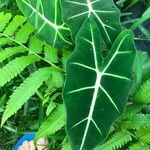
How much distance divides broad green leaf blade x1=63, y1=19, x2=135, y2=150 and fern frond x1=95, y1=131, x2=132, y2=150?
111 mm

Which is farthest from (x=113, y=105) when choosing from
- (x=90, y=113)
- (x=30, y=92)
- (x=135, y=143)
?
(x=30, y=92)

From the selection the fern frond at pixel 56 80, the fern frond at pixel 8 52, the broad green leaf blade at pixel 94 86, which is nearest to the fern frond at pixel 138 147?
the broad green leaf blade at pixel 94 86

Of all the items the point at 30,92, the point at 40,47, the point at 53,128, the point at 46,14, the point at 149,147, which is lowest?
the point at 149,147

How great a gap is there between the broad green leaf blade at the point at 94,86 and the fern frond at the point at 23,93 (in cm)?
23

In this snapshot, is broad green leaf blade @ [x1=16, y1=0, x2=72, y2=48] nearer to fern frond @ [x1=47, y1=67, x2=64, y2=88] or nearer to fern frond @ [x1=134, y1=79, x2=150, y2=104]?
fern frond @ [x1=47, y1=67, x2=64, y2=88]

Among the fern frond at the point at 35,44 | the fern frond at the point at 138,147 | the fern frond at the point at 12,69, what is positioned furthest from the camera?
the fern frond at the point at 35,44

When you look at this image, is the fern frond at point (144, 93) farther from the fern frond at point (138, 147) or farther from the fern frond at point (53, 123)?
the fern frond at point (53, 123)

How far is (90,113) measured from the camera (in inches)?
63.6

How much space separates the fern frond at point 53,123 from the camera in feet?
5.71

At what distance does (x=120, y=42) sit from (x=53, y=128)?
0.44 meters

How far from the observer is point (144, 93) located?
5.74 feet

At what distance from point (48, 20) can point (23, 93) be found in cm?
33

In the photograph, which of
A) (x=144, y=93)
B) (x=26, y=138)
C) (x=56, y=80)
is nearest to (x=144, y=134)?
(x=144, y=93)

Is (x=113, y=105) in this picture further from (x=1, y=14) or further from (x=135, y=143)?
(x=1, y=14)
